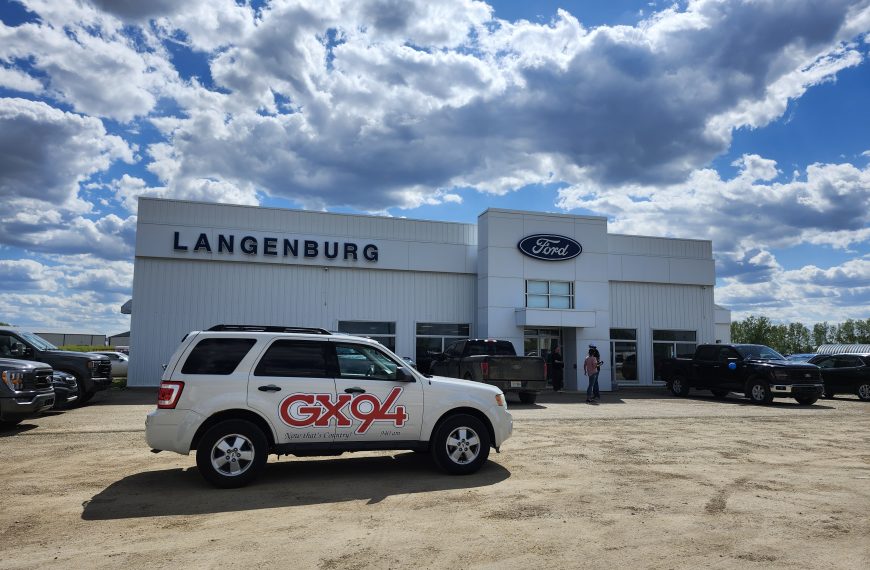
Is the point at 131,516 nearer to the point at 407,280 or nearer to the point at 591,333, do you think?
the point at 407,280

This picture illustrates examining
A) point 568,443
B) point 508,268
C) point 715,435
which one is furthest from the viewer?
point 508,268

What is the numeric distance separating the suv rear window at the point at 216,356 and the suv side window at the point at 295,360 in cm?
27

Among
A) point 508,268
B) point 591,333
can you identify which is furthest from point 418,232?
point 591,333

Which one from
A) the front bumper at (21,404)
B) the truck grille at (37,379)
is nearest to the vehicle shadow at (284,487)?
the front bumper at (21,404)

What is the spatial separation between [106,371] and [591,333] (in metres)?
17.3

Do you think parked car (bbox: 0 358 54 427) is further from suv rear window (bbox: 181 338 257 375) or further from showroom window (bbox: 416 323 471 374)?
showroom window (bbox: 416 323 471 374)

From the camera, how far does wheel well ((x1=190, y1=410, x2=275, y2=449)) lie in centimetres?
729

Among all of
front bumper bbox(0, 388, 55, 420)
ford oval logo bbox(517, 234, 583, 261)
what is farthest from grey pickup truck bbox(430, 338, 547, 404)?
front bumper bbox(0, 388, 55, 420)

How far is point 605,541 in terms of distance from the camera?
5.43m

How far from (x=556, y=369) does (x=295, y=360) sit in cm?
1763

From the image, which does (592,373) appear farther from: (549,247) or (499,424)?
(499,424)

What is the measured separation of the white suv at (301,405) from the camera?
23.7 ft

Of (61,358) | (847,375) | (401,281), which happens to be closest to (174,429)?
(61,358)

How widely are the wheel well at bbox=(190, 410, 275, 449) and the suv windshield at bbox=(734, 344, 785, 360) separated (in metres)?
17.7
